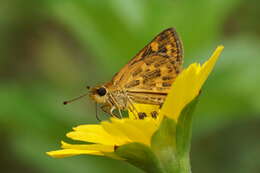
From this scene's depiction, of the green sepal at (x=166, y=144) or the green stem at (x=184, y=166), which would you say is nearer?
the green sepal at (x=166, y=144)

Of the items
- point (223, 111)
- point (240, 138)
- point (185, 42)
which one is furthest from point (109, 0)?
point (240, 138)

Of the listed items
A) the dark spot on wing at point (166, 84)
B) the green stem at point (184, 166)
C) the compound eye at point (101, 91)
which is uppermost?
the compound eye at point (101, 91)

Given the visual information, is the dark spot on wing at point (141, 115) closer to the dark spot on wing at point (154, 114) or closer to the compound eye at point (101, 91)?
the dark spot on wing at point (154, 114)

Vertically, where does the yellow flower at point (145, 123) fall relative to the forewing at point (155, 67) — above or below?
below

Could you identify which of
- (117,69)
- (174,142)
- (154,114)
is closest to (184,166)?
(174,142)

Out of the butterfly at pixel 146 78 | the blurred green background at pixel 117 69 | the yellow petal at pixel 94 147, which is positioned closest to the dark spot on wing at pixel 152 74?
the butterfly at pixel 146 78

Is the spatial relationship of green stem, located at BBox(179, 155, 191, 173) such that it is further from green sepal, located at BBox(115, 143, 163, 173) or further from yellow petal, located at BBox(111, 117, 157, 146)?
yellow petal, located at BBox(111, 117, 157, 146)
